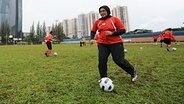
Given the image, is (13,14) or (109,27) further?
(13,14)

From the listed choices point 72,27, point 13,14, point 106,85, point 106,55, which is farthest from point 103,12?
point 72,27

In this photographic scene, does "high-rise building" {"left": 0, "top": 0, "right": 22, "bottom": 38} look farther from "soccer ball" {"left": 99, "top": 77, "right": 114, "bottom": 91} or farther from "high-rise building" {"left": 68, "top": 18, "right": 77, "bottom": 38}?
"soccer ball" {"left": 99, "top": 77, "right": 114, "bottom": 91}

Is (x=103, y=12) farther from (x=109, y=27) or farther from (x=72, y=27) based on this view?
(x=72, y=27)

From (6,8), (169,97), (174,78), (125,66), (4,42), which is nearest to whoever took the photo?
(169,97)

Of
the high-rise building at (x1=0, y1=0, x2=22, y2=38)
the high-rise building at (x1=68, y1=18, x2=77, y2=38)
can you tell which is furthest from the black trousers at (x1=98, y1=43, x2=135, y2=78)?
the high-rise building at (x1=68, y1=18, x2=77, y2=38)

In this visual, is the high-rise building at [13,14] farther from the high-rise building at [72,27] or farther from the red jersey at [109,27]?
the red jersey at [109,27]

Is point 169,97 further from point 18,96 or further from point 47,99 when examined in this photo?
point 18,96

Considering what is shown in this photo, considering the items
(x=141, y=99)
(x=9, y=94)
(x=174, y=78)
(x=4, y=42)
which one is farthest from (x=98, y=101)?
(x=4, y=42)

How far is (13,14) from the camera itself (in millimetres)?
123812

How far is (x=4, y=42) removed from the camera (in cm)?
9425

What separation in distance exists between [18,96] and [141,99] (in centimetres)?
→ 237

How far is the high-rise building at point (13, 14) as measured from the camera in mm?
120562

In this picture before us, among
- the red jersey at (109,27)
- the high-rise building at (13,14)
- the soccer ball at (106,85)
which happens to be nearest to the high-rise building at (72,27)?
the high-rise building at (13,14)

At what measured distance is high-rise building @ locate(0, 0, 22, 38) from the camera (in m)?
121
